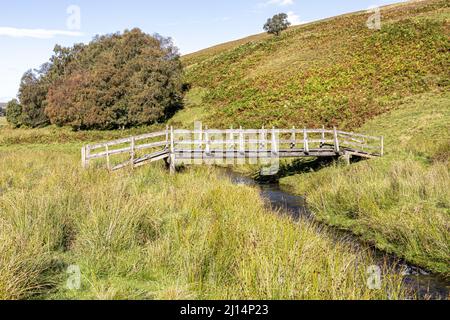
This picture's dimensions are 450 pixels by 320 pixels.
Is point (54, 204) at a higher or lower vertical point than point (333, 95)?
lower

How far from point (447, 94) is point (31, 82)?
42621mm

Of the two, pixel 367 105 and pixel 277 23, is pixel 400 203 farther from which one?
pixel 277 23

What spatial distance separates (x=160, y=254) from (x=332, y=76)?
32954 millimetres

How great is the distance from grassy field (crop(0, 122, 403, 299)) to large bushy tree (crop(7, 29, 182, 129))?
2918 centimetres

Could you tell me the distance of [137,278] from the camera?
5.58m

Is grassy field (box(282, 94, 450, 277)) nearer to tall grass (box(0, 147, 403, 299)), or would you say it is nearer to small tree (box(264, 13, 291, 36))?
tall grass (box(0, 147, 403, 299))

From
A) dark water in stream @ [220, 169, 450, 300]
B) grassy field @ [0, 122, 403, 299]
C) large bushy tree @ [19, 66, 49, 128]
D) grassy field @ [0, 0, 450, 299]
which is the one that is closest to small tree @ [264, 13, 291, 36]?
large bushy tree @ [19, 66, 49, 128]


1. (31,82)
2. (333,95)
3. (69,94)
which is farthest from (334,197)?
(31,82)

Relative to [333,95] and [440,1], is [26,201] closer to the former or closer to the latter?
[333,95]

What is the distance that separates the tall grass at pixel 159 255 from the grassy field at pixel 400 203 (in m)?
2.05

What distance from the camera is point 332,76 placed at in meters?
36.1

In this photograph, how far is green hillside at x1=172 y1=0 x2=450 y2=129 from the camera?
29458 millimetres

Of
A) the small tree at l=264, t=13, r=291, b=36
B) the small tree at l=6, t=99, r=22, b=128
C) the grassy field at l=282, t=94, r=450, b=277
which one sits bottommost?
the grassy field at l=282, t=94, r=450, b=277

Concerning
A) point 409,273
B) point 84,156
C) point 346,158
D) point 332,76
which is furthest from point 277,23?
point 409,273
